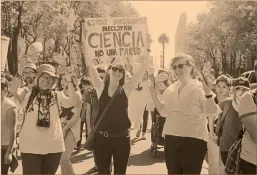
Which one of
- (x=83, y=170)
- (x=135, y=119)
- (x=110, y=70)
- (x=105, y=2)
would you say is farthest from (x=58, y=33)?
(x=110, y=70)

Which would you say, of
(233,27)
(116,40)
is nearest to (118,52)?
(116,40)

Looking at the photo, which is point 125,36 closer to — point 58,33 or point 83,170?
point 83,170

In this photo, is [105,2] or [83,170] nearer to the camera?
[83,170]

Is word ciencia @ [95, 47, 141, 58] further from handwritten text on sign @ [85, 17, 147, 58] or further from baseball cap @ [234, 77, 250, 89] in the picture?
baseball cap @ [234, 77, 250, 89]

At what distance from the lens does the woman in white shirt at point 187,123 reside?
5.16m

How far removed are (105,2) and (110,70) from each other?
3548 centimetres

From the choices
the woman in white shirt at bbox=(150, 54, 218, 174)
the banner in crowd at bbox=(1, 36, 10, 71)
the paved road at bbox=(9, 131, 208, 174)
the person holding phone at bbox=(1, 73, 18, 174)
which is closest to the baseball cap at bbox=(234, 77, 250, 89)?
the woman in white shirt at bbox=(150, 54, 218, 174)

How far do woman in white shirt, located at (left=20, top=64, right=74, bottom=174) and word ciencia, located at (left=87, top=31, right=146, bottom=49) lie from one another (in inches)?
52.6

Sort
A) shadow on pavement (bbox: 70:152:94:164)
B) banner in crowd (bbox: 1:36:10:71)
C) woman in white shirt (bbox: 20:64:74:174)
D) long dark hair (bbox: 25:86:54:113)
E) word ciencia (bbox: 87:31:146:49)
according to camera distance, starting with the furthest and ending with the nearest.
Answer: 1. shadow on pavement (bbox: 70:152:94:164)
2. word ciencia (bbox: 87:31:146:49)
3. banner in crowd (bbox: 1:36:10:71)
4. long dark hair (bbox: 25:86:54:113)
5. woman in white shirt (bbox: 20:64:74:174)

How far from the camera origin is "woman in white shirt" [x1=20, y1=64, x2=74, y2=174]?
17.3ft

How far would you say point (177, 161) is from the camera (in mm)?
5223

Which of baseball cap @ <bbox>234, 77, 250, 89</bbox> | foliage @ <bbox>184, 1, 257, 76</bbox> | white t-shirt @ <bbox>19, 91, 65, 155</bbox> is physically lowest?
white t-shirt @ <bbox>19, 91, 65, 155</bbox>

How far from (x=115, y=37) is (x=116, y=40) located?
0.16 feet

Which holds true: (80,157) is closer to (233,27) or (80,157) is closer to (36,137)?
(36,137)
